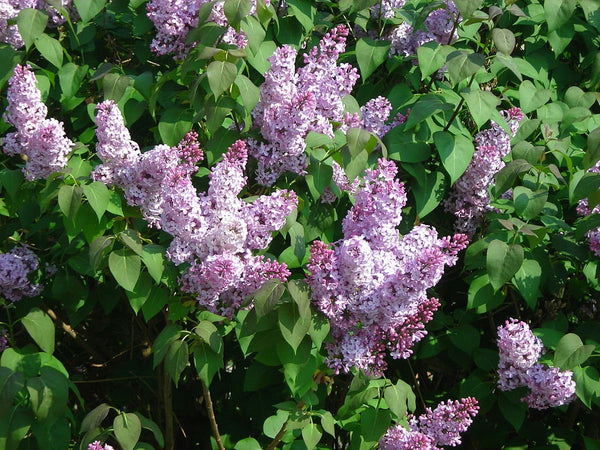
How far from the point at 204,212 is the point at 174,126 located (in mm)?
674

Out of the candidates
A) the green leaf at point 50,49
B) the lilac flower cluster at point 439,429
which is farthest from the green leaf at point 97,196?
the lilac flower cluster at point 439,429

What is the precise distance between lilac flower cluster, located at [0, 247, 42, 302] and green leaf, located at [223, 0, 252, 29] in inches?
44.2

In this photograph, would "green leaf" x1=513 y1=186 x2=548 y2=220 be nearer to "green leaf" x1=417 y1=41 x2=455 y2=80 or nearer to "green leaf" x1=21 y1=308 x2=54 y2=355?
"green leaf" x1=417 y1=41 x2=455 y2=80

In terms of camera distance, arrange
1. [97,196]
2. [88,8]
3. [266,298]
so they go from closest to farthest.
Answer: [266,298], [97,196], [88,8]

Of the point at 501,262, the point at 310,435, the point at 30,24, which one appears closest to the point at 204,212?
the point at 310,435

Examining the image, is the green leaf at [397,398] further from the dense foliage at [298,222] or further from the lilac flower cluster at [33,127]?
the lilac flower cluster at [33,127]

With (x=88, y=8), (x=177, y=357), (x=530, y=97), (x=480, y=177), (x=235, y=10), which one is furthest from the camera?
(x=530, y=97)

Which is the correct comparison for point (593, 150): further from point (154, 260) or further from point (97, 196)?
point (97, 196)

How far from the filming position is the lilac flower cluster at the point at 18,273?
3197mm

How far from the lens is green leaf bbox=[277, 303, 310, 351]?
250 cm

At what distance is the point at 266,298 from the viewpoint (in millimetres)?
2447

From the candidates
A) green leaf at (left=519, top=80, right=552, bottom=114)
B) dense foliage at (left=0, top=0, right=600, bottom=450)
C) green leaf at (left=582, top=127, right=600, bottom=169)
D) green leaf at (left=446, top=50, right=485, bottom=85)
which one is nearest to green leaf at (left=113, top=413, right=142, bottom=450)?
dense foliage at (left=0, top=0, right=600, bottom=450)

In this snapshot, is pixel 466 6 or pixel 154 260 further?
pixel 466 6

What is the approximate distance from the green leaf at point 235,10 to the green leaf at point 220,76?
143mm
